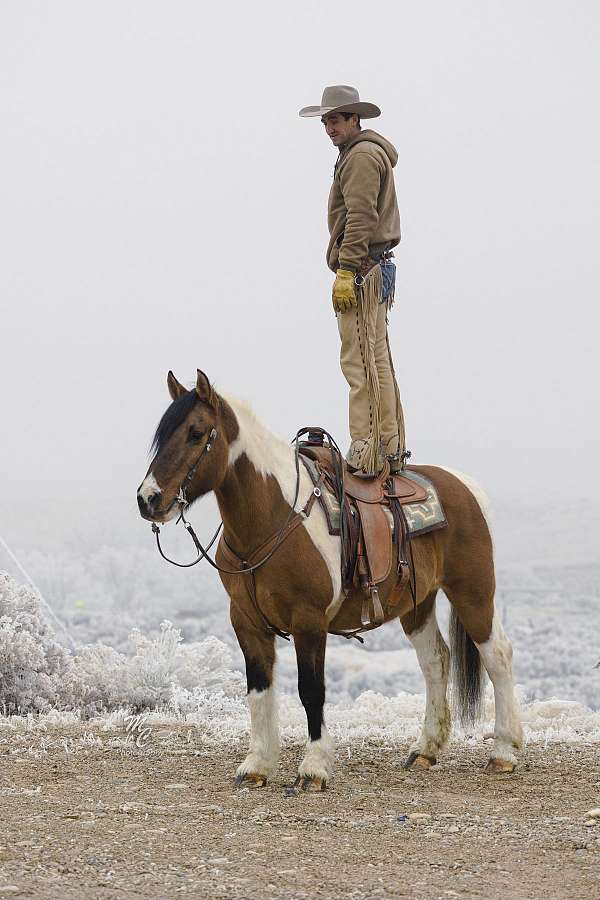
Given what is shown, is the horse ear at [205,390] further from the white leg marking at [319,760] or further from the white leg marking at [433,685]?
the white leg marking at [433,685]

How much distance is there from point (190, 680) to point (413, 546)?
3.19 metres

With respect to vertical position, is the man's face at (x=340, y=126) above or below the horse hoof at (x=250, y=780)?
above

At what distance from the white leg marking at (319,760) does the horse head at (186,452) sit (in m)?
1.39

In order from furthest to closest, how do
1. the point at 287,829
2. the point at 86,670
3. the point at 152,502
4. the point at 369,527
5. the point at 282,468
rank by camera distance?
the point at 86,670
the point at 369,527
the point at 282,468
the point at 152,502
the point at 287,829

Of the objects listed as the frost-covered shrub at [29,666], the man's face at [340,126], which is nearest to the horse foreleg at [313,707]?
the man's face at [340,126]

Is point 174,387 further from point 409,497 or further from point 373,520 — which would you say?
point 409,497

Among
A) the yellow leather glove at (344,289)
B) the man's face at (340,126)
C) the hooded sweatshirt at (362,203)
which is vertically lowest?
the yellow leather glove at (344,289)

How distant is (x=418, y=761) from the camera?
694 cm

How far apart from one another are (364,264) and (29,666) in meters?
3.92

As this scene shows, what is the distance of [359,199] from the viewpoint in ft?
21.6

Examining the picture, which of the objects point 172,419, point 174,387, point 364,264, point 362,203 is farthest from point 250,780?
point 362,203

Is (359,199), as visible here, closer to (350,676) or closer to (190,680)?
(190,680)

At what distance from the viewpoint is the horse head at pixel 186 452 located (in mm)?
5695

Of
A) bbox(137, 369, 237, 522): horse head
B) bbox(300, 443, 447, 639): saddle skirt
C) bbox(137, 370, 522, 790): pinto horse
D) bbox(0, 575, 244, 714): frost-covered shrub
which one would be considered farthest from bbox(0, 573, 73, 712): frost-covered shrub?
bbox(137, 369, 237, 522): horse head
